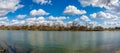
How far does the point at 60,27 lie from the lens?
186m

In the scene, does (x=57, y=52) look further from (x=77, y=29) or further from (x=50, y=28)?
(x=50, y=28)

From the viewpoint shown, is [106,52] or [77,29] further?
[77,29]

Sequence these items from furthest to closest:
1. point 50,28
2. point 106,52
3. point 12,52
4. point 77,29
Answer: point 50,28 → point 77,29 → point 106,52 → point 12,52

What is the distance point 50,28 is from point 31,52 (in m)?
159

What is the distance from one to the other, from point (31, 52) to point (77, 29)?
147m

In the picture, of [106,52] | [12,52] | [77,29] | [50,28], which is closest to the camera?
[12,52]

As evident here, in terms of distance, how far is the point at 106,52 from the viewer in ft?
109

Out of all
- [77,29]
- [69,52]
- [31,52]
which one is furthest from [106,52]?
[77,29]

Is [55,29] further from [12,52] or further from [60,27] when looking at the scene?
[12,52]

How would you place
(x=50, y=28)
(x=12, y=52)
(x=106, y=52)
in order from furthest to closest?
(x=50, y=28) < (x=106, y=52) < (x=12, y=52)

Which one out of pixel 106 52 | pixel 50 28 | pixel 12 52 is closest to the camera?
pixel 12 52

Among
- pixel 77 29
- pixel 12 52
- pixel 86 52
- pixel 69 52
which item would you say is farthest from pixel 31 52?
pixel 77 29

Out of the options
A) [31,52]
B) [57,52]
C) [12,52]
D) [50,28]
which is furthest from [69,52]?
[50,28]

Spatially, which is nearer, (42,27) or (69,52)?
(69,52)
